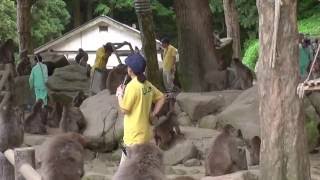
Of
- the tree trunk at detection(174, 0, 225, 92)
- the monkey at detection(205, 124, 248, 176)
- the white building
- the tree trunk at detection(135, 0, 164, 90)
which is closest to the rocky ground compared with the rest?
the tree trunk at detection(135, 0, 164, 90)

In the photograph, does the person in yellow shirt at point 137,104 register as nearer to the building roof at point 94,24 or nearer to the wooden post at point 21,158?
the wooden post at point 21,158

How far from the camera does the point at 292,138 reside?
803cm

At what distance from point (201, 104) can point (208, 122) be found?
563 millimetres

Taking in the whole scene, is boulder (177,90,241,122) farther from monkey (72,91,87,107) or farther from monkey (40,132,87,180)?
monkey (40,132,87,180)

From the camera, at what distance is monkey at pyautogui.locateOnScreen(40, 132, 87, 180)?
6134mm

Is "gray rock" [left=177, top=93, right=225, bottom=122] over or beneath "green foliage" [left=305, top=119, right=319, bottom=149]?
over

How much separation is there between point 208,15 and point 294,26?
9.14 metres

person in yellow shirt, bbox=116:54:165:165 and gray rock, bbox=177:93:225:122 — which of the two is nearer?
person in yellow shirt, bbox=116:54:165:165

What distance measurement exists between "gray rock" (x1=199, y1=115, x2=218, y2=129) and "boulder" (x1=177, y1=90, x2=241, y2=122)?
0.20 metres

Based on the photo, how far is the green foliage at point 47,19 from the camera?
115ft

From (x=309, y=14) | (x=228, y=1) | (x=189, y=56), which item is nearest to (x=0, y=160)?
(x=189, y=56)

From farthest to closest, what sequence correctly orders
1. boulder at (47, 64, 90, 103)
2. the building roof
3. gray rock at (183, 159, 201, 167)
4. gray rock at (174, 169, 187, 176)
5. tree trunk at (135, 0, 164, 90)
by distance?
the building roof, boulder at (47, 64, 90, 103), tree trunk at (135, 0, 164, 90), gray rock at (183, 159, 201, 167), gray rock at (174, 169, 187, 176)

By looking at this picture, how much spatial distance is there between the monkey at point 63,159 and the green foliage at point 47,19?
2813cm

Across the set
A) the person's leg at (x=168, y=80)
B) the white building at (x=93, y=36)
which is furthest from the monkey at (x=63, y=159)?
the white building at (x=93, y=36)
